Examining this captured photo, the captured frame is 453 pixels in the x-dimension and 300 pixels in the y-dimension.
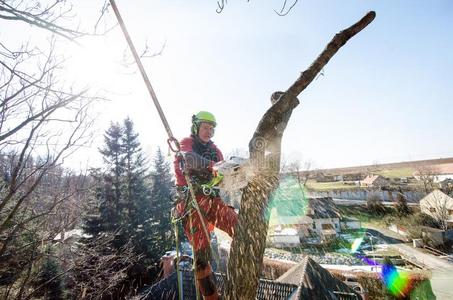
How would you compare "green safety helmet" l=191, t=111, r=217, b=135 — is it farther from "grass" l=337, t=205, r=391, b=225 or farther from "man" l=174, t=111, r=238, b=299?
"grass" l=337, t=205, r=391, b=225

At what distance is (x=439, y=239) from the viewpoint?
28.7 metres

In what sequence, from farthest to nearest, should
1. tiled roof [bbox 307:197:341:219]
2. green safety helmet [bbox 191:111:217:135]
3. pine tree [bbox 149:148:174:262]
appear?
tiled roof [bbox 307:197:341:219], pine tree [bbox 149:148:174:262], green safety helmet [bbox 191:111:217:135]

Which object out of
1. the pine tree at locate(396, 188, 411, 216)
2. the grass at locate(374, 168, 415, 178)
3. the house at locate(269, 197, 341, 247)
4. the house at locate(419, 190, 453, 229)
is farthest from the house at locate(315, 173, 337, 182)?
the house at locate(269, 197, 341, 247)

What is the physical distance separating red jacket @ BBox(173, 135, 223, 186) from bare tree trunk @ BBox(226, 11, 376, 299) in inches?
32.3

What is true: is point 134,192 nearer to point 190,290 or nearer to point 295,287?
point 190,290

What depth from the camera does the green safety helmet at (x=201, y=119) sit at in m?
3.81

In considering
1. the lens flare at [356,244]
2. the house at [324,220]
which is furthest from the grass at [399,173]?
the lens flare at [356,244]

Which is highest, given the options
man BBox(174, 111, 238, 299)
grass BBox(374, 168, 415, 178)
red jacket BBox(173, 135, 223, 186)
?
grass BBox(374, 168, 415, 178)

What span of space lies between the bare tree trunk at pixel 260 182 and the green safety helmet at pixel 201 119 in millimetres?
1628

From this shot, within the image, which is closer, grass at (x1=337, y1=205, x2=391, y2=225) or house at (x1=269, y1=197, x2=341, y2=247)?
house at (x1=269, y1=197, x2=341, y2=247)

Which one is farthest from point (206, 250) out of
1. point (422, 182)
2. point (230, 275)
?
point (422, 182)

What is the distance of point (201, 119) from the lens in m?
3.80

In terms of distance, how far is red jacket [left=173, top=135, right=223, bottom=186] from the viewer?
292 cm

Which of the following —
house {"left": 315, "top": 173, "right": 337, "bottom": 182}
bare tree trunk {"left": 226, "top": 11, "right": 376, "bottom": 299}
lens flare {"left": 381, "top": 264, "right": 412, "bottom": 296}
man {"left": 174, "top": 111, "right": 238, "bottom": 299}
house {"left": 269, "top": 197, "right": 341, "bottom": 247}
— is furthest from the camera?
house {"left": 315, "top": 173, "right": 337, "bottom": 182}
